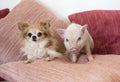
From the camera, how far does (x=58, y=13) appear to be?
185 cm

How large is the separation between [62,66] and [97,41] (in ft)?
1.51

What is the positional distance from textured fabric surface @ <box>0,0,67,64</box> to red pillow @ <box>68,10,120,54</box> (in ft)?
0.68

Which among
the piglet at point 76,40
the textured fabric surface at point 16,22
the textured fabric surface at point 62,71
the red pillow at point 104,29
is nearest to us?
the textured fabric surface at point 62,71

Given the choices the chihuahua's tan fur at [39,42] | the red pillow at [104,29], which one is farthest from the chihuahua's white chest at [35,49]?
the red pillow at [104,29]

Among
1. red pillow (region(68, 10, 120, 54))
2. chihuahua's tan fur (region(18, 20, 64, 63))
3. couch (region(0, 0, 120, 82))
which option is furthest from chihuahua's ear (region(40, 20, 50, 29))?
red pillow (region(68, 10, 120, 54))

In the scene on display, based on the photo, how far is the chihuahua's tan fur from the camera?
133 cm

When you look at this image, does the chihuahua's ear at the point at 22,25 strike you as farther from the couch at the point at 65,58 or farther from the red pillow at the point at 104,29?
the red pillow at the point at 104,29

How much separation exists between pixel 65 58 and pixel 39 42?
0.19 meters

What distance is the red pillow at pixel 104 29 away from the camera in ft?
4.84

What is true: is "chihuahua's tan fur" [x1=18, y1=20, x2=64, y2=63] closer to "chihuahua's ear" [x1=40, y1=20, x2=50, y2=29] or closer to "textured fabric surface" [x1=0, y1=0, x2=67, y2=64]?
"chihuahua's ear" [x1=40, y1=20, x2=50, y2=29]

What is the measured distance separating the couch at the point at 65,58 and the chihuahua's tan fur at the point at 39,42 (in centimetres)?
7

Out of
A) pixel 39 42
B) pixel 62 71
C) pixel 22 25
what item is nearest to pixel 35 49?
pixel 39 42

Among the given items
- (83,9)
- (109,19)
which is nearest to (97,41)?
(109,19)

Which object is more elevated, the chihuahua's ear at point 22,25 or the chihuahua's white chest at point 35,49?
the chihuahua's ear at point 22,25
